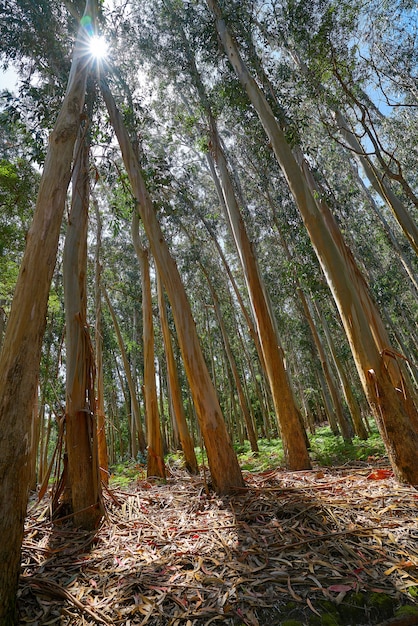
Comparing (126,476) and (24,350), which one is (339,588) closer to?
(24,350)

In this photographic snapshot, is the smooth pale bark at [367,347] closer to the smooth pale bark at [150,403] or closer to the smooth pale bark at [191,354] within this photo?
the smooth pale bark at [191,354]

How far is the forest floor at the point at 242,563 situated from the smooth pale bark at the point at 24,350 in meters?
0.45

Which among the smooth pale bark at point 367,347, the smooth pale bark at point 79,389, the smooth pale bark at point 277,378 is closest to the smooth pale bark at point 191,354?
the smooth pale bark at point 79,389

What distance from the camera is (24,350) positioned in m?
2.10

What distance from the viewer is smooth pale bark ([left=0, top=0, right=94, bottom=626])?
171cm

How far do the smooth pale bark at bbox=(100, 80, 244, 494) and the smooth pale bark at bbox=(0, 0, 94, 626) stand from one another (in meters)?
2.03

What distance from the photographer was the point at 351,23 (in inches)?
321

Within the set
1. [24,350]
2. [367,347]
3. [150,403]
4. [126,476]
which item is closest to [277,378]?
[367,347]

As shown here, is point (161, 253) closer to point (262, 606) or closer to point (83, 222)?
point (83, 222)

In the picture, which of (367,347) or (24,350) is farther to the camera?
(367,347)

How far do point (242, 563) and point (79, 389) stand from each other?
2200mm

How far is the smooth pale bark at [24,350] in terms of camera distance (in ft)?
5.61

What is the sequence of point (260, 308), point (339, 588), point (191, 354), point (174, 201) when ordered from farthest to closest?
point (174, 201)
point (260, 308)
point (191, 354)
point (339, 588)

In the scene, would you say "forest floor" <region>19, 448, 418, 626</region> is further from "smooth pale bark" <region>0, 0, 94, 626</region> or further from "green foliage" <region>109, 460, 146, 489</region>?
"green foliage" <region>109, 460, 146, 489</region>
